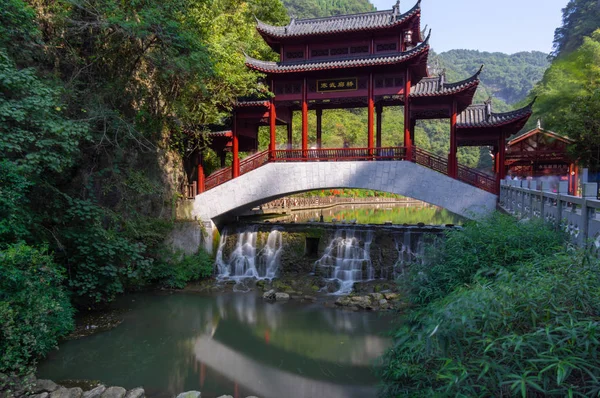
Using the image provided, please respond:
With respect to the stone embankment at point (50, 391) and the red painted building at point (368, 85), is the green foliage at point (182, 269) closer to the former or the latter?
the red painted building at point (368, 85)

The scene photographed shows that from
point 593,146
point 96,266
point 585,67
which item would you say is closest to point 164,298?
point 96,266

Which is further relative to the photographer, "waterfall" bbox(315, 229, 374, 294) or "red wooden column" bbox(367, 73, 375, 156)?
"red wooden column" bbox(367, 73, 375, 156)

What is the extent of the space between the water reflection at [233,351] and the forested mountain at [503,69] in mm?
99887

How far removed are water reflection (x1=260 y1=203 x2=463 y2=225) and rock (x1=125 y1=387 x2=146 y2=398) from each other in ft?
53.3

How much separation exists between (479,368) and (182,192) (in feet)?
43.6

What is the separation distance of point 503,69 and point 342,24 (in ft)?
441

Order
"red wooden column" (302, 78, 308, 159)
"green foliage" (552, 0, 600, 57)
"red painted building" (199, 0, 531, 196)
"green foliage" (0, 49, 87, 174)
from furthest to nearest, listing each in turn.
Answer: "green foliage" (552, 0, 600, 57) → "red wooden column" (302, 78, 308, 159) → "red painted building" (199, 0, 531, 196) → "green foliage" (0, 49, 87, 174)

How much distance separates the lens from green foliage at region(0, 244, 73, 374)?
652 centimetres

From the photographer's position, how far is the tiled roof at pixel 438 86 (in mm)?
12952

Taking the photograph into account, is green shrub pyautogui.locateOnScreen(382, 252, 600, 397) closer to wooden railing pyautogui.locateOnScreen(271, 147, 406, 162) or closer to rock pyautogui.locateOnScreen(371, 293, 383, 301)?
Result: rock pyautogui.locateOnScreen(371, 293, 383, 301)

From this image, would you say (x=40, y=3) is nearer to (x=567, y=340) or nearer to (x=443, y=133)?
(x=567, y=340)

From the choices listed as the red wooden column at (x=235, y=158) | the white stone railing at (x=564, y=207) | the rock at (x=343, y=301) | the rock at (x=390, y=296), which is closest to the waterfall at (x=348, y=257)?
the rock at (x=343, y=301)

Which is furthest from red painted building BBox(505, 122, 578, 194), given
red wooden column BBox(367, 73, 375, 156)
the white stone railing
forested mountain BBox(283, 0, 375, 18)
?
forested mountain BBox(283, 0, 375, 18)

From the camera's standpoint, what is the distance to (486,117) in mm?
14000
